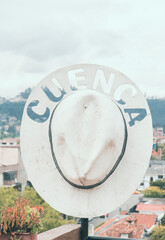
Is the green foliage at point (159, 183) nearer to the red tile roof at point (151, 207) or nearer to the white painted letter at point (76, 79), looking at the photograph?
the red tile roof at point (151, 207)

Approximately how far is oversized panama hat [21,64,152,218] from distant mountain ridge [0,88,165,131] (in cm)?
8556

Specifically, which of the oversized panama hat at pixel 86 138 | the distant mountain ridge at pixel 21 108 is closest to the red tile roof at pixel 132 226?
the oversized panama hat at pixel 86 138

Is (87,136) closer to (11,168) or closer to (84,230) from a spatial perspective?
(84,230)

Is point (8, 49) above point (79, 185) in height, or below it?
above

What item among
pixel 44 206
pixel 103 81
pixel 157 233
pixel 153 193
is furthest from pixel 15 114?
pixel 103 81

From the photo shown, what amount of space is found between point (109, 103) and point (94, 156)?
327mm

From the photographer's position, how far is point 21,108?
105m

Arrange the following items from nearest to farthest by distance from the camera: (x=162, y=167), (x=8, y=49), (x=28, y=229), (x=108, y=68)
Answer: (x=28, y=229) < (x=108, y=68) < (x=162, y=167) < (x=8, y=49)

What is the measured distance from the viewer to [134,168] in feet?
8.78

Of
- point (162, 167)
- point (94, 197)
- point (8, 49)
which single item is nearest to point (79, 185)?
point (94, 197)

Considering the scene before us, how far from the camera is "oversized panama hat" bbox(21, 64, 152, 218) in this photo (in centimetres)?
250

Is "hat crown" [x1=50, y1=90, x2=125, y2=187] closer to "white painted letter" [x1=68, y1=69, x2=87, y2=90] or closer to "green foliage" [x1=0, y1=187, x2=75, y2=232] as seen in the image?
"white painted letter" [x1=68, y1=69, x2=87, y2=90]

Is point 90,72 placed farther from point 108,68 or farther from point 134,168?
point 134,168

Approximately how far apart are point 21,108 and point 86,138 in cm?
10370
